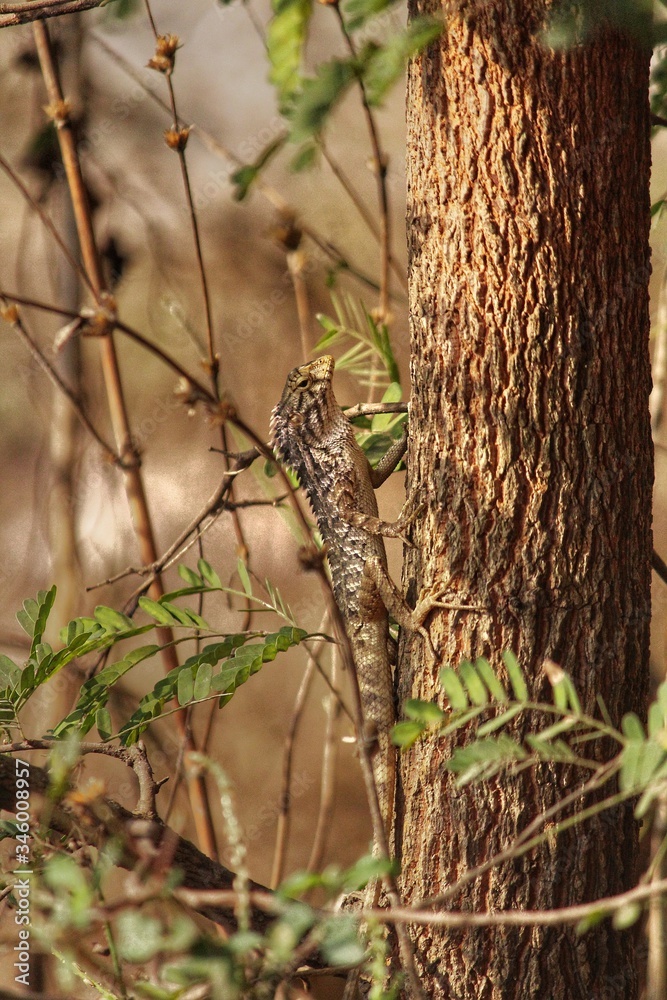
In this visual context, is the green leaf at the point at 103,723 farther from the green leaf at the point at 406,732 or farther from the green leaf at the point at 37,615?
the green leaf at the point at 406,732

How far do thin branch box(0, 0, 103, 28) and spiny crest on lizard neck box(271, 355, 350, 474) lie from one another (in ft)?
3.56

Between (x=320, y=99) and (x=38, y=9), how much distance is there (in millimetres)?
856

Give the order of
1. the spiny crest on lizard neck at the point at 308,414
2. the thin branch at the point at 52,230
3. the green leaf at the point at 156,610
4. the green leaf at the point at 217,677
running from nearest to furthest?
the green leaf at the point at 217,677 → the green leaf at the point at 156,610 → the thin branch at the point at 52,230 → the spiny crest on lizard neck at the point at 308,414

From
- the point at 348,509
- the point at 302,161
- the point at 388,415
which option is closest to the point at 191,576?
the point at 348,509

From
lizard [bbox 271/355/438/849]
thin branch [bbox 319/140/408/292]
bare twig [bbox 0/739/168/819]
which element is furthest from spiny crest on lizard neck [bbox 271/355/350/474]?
bare twig [bbox 0/739/168/819]

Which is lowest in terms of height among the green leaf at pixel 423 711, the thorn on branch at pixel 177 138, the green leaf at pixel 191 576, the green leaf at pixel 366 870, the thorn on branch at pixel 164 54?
the green leaf at pixel 366 870

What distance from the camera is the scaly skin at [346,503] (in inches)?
79.0

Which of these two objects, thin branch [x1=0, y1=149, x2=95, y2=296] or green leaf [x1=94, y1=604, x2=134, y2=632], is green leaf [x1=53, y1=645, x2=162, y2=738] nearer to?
green leaf [x1=94, y1=604, x2=134, y2=632]

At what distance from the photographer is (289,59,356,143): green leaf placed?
3.26ft

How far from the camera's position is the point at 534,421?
1.49 m

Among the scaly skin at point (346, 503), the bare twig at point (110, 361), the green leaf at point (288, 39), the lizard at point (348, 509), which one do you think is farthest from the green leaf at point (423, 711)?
the bare twig at point (110, 361)

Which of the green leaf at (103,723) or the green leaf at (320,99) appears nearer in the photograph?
the green leaf at (320,99)

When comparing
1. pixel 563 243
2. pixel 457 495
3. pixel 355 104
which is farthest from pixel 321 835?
pixel 355 104

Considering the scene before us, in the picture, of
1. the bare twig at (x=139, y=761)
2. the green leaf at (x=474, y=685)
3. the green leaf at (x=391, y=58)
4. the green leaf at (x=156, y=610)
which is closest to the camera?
the green leaf at (x=391, y=58)
